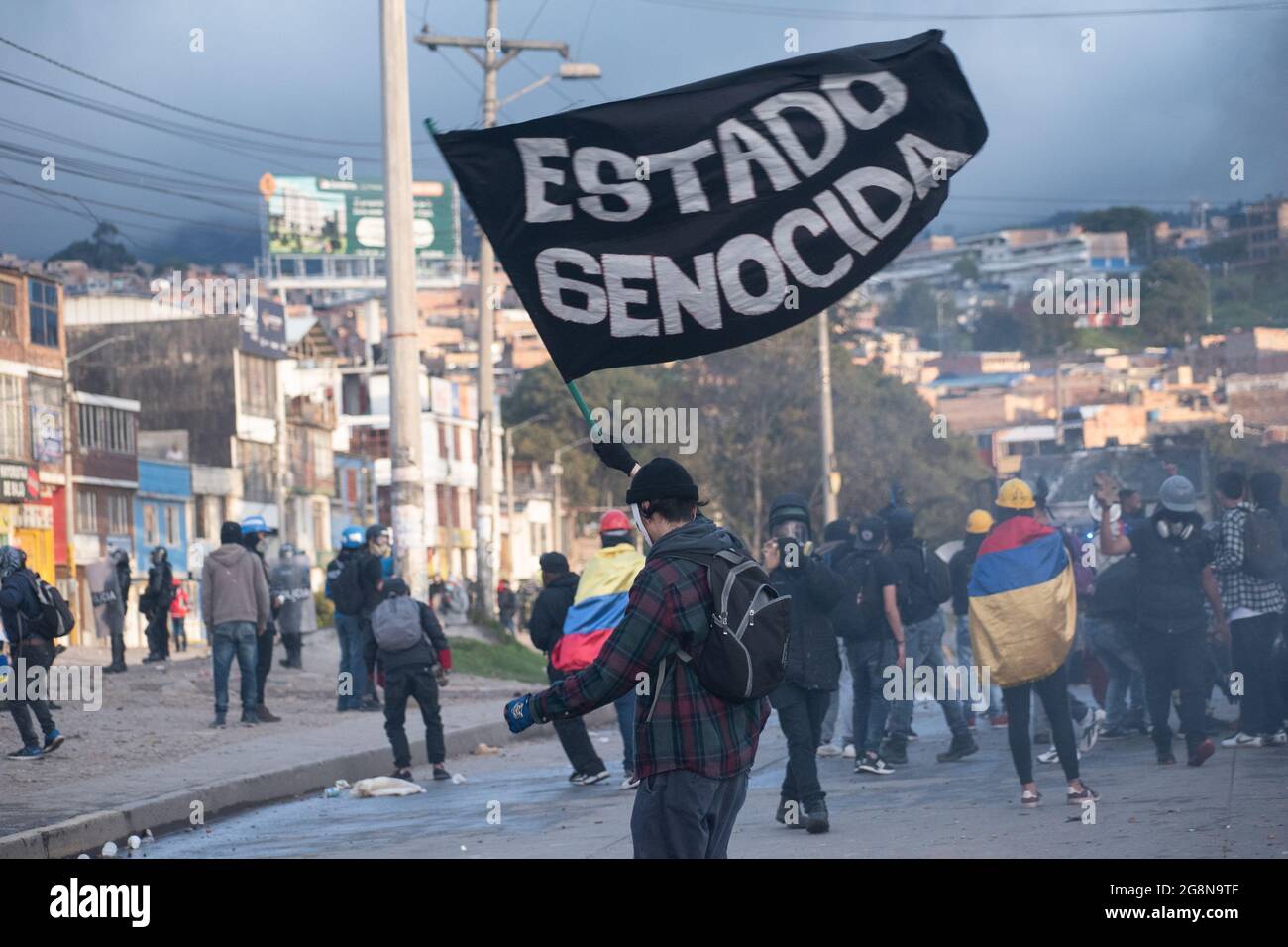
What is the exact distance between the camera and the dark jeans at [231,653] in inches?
669

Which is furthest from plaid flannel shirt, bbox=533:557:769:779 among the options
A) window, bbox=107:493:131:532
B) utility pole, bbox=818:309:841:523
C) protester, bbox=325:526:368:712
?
window, bbox=107:493:131:532

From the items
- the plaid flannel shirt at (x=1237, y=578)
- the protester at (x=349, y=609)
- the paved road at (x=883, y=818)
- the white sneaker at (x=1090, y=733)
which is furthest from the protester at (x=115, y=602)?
the plaid flannel shirt at (x=1237, y=578)

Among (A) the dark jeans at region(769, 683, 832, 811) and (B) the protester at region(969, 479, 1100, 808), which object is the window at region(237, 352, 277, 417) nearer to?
(B) the protester at region(969, 479, 1100, 808)

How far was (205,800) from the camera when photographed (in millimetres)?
12484

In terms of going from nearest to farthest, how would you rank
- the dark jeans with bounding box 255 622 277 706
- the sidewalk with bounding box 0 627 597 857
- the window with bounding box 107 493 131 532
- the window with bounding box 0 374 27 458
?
the sidewalk with bounding box 0 627 597 857 < the dark jeans with bounding box 255 622 277 706 < the window with bounding box 0 374 27 458 < the window with bounding box 107 493 131 532

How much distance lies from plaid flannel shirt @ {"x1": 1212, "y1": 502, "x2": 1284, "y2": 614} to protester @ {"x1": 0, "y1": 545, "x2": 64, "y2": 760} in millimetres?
8565

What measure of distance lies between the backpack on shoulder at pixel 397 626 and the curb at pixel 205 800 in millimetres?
1283

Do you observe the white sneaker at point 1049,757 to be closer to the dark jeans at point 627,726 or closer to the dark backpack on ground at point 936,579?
the dark backpack on ground at point 936,579

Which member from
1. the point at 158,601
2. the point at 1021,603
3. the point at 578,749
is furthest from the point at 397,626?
the point at 158,601

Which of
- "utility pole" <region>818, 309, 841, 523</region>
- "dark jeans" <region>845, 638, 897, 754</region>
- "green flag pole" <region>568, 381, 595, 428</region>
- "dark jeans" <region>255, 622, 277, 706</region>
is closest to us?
"green flag pole" <region>568, 381, 595, 428</region>

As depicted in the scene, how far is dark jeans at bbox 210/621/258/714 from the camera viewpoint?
55.8 ft
